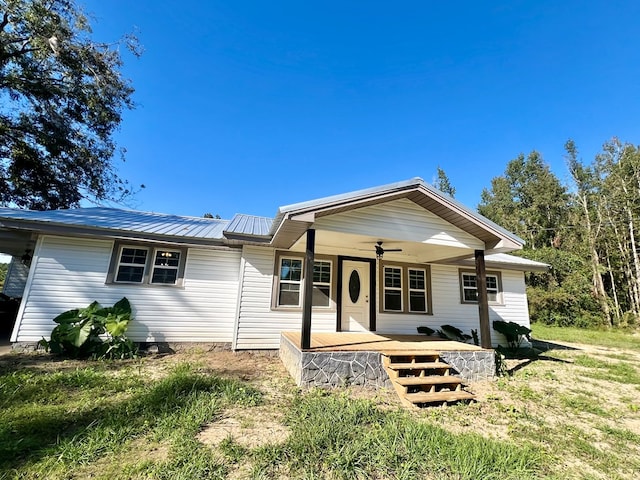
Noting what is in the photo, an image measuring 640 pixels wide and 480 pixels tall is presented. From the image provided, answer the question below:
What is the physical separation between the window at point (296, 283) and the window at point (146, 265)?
8.32 ft

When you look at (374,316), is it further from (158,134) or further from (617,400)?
(158,134)

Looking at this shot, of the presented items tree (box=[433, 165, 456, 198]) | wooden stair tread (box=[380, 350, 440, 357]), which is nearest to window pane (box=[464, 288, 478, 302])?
wooden stair tread (box=[380, 350, 440, 357])

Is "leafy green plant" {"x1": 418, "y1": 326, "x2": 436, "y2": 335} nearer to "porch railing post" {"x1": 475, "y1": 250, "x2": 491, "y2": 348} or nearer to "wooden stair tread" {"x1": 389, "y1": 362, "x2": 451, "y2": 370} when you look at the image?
"porch railing post" {"x1": 475, "y1": 250, "x2": 491, "y2": 348}

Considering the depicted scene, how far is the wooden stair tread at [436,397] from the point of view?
4316 millimetres

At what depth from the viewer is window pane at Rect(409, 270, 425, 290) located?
8.52 metres

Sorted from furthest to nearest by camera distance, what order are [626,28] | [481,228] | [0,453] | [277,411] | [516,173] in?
1. [516,173]
2. [626,28]
3. [481,228]
4. [277,411]
5. [0,453]

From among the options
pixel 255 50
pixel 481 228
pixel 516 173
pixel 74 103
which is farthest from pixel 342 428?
pixel 516 173

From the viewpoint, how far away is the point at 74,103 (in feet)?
40.5

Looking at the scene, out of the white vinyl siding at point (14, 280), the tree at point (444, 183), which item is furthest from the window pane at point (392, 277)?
the tree at point (444, 183)

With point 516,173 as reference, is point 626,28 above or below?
below

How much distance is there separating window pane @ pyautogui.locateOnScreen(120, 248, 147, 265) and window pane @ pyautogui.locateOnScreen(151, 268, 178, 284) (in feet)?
1.35

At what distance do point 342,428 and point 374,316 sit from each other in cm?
491

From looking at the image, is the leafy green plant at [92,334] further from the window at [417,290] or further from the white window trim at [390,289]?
the window at [417,290]

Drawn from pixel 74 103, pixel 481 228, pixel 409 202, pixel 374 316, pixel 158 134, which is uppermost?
pixel 74 103
